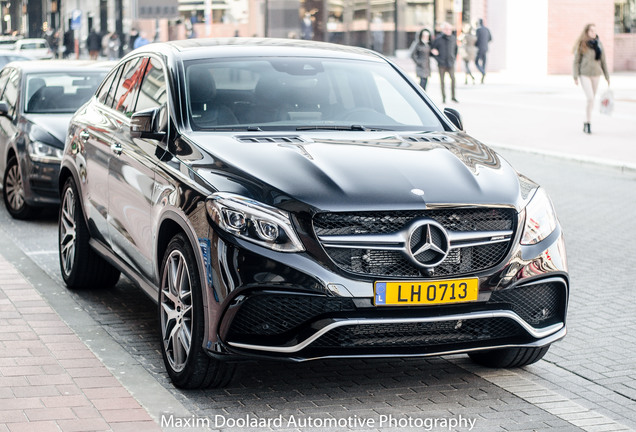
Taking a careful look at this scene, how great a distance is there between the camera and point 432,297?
16.6 ft

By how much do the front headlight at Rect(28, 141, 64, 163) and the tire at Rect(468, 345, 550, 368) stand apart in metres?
6.14

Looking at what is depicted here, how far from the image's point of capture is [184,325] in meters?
5.42

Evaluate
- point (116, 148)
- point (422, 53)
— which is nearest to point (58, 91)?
point (116, 148)

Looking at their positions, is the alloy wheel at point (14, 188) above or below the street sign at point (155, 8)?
below

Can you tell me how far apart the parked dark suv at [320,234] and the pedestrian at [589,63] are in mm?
13392

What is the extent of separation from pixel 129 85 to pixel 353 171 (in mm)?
2401

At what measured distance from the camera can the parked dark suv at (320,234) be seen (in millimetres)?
5000

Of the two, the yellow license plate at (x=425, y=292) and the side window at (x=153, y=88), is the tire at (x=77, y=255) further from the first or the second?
the yellow license plate at (x=425, y=292)

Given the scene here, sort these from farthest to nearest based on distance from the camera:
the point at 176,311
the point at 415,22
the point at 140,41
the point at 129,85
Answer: the point at 415,22 < the point at 140,41 < the point at 129,85 < the point at 176,311

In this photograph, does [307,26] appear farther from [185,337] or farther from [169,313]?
[185,337]

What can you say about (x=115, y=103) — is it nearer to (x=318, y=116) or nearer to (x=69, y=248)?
(x=69, y=248)

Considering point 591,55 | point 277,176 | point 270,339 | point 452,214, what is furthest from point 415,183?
point 591,55

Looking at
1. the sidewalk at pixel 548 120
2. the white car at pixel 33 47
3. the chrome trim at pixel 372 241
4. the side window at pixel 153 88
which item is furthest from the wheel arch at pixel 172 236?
the white car at pixel 33 47

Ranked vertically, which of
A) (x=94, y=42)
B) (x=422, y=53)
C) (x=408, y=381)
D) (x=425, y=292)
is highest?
(x=94, y=42)
